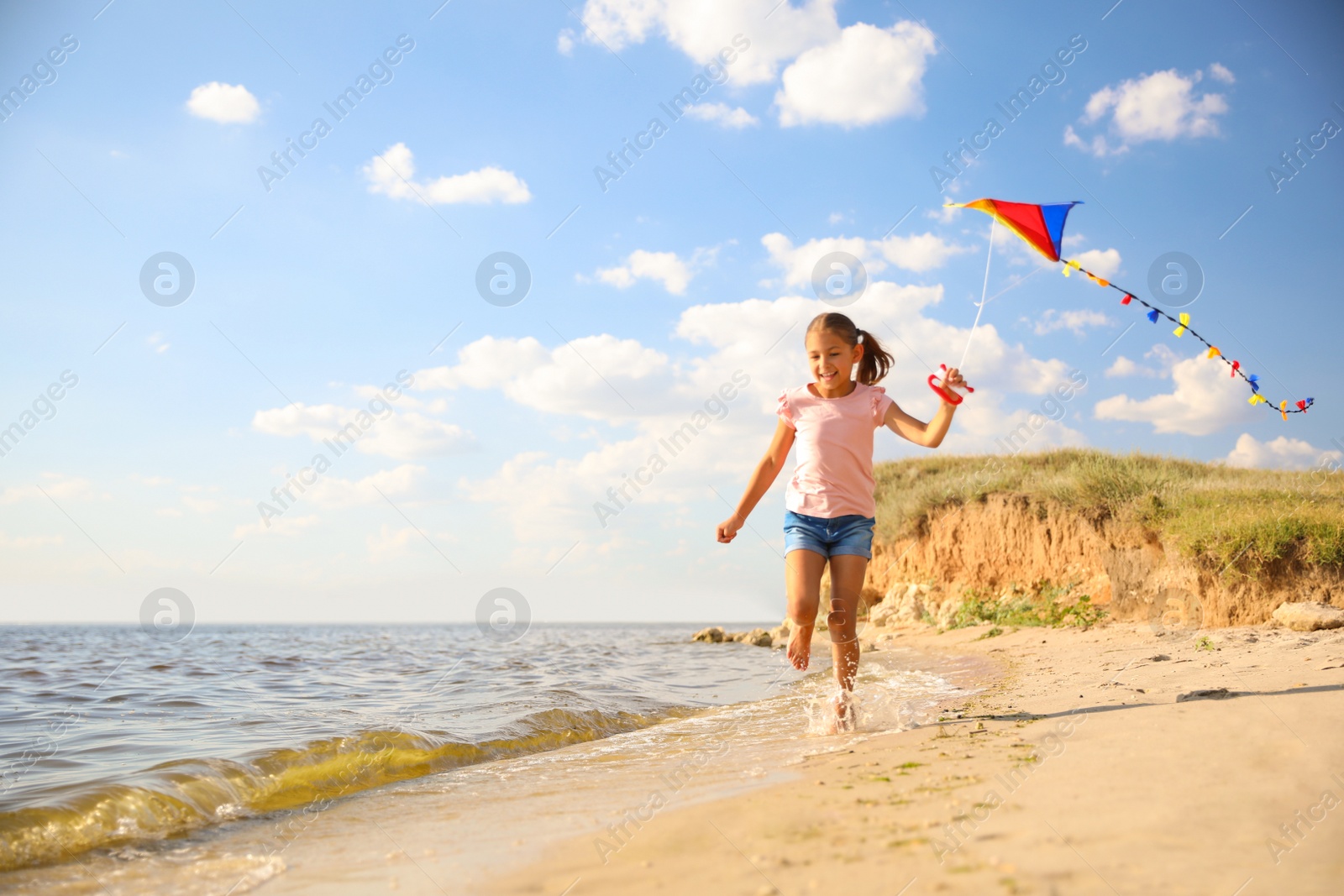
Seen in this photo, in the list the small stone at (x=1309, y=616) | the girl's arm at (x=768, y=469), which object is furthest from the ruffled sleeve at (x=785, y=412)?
the small stone at (x=1309, y=616)

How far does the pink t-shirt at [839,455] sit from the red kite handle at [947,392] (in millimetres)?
509

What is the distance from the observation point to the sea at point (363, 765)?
2602 millimetres

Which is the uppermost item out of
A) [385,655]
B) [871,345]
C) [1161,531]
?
[871,345]

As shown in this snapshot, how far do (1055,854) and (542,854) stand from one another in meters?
1.41

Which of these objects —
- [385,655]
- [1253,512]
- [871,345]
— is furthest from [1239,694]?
[385,655]

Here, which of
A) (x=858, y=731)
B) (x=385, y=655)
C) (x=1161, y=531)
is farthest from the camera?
(x=385, y=655)

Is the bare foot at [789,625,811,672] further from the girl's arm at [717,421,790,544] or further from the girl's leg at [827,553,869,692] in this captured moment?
the girl's arm at [717,421,790,544]

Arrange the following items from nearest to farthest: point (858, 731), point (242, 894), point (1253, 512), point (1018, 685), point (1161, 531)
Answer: point (242, 894)
point (858, 731)
point (1018, 685)
point (1253, 512)
point (1161, 531)

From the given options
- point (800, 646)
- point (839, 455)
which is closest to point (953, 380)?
point (839, 455)

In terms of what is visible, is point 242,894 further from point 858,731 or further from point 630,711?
point 630,711

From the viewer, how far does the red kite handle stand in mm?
3646

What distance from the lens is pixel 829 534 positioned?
420 centimetres

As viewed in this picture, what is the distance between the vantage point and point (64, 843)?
9.91 ft

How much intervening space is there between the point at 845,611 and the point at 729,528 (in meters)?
0.75
